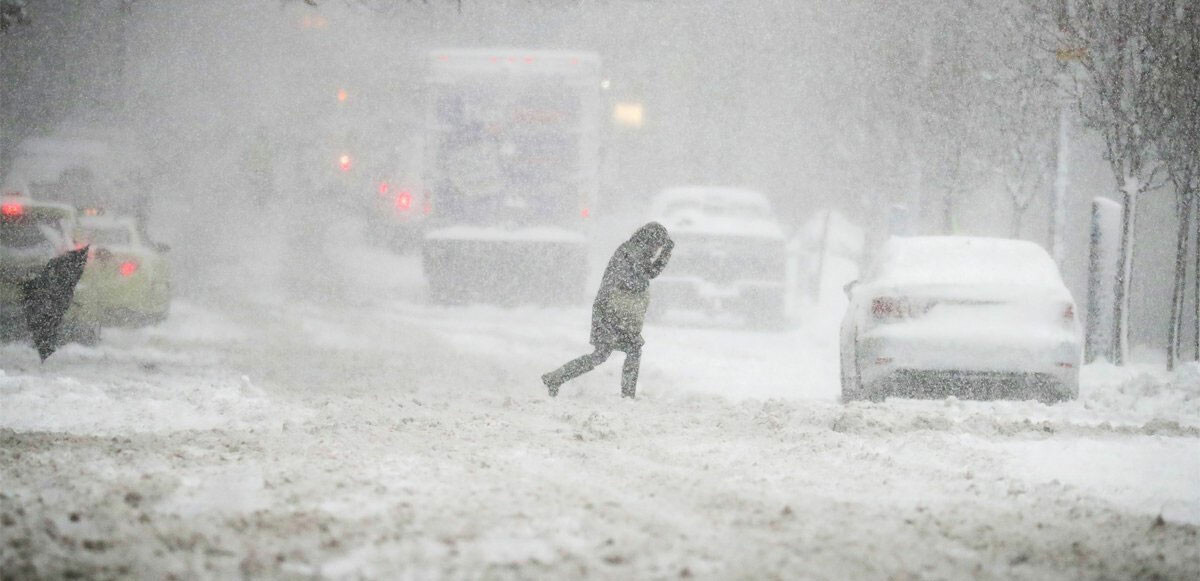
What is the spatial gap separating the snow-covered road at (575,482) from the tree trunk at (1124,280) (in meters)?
2.38

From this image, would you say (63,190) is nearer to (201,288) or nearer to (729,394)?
(201,288)

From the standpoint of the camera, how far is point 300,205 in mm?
34656

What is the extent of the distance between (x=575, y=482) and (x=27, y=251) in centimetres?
850

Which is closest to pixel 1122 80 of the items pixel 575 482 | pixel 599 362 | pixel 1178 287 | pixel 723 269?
pixel 1178 287

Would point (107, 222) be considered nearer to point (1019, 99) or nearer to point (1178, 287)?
point (1019, 99)

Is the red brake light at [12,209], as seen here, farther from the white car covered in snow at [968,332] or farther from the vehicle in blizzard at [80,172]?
the vehicle in blizzard at [80,172]

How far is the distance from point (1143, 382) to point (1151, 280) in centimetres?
1349

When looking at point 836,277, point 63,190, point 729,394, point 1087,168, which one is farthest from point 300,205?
point 729,394

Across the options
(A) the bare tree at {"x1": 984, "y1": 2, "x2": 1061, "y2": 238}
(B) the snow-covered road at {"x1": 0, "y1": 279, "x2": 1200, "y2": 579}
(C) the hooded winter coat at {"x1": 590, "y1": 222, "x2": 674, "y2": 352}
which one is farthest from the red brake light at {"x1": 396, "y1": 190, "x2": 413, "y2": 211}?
(C) the hooded winter coat at {"x1": 590, "y1": 222, "x2": 674, "y2": 352}

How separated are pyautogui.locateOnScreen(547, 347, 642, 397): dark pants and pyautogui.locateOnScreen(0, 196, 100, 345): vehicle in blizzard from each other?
5.60 m

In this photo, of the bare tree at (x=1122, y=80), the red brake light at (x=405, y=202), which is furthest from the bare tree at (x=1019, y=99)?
the red brake light at (x=405, y=202)

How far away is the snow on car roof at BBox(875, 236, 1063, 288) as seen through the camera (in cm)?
919

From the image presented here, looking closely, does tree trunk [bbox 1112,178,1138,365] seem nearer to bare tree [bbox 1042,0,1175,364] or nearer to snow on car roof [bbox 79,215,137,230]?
bare tree [bbox 1042,0,1175,364]

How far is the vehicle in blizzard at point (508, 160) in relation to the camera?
18.0 meters
